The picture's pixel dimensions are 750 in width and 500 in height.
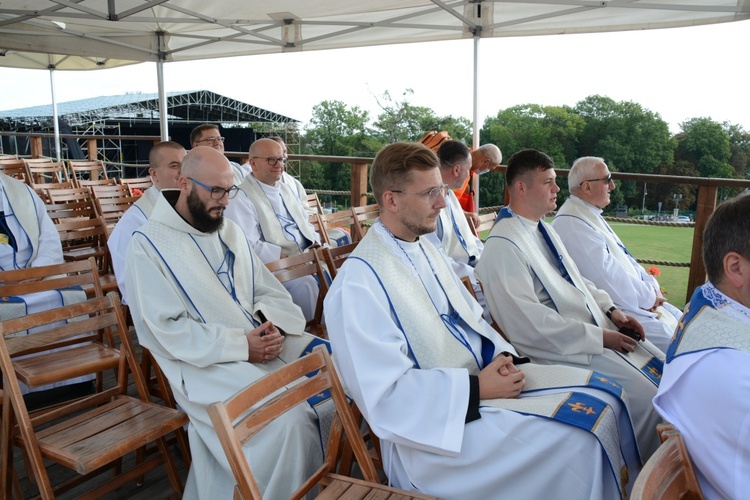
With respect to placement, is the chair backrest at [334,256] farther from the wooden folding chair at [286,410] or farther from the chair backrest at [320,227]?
the wooden folding chair at [286,410]

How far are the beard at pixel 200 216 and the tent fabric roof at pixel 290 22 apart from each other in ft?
12.3

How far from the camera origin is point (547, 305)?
3045mm

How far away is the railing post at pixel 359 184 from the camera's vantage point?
7.00 metres

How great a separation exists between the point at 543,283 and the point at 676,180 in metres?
2.90

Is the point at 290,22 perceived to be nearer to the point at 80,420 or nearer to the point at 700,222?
the point at 700,222

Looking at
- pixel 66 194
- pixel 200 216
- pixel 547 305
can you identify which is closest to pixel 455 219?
pixel 547 305

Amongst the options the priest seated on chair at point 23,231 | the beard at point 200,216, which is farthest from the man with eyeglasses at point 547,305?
the priest seated on chair at point 23,231

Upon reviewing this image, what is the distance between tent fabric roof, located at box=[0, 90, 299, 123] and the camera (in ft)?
105

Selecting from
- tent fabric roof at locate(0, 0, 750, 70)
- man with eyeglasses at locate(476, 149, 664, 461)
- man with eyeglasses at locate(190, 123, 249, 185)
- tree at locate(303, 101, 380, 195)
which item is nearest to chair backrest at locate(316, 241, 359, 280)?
man with eyeglasses at locate(476, 149, 664, 461)

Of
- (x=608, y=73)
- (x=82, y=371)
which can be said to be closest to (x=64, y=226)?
(x=82, y=371)

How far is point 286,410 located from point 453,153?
316 cm

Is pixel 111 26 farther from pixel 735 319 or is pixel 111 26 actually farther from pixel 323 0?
pixel 735 319

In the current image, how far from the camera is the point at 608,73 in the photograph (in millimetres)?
18094

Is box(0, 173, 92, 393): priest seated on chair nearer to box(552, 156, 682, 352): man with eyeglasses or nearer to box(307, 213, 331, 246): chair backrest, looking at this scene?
box(307, 213, 331, 246): chair backrest
